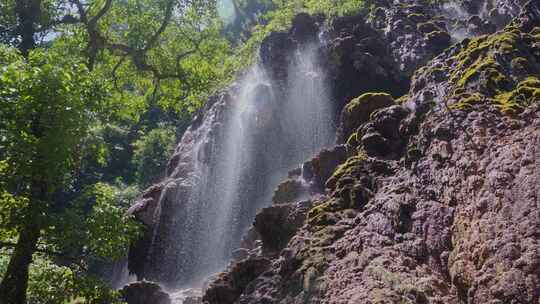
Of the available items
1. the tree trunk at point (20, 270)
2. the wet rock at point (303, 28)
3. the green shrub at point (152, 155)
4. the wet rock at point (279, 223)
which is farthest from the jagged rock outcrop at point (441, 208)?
the green shrub at point (152, 155)

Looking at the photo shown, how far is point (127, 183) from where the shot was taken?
44.5m

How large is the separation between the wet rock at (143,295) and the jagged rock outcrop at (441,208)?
25.6 ft

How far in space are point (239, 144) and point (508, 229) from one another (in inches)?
791

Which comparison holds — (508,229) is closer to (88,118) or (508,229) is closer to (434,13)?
(88,118)

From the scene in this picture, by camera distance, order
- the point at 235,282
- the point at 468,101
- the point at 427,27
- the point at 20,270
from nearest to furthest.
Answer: the point at 20,270 → the point at 468,101 → the point at 235,282 → the point at 427,27

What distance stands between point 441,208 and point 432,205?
0.21 metres

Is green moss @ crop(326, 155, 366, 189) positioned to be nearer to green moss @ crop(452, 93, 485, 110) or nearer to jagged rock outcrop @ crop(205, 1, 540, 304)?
jagged rock outcrop @ crop(205, 1, 540, 304)

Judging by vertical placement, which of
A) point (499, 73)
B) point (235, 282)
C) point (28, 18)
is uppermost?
point (28, 18)

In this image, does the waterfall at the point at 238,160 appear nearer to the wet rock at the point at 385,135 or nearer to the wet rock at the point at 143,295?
the wet rock at the point at 143,295

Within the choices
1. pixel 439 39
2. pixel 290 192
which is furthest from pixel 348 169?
pixel 439 39

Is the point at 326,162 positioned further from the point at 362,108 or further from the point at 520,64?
the point at 520,64

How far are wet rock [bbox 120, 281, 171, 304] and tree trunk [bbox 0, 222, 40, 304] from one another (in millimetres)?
9507

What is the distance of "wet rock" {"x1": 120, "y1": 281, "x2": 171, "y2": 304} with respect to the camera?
16500mm

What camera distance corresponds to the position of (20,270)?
7.39 meters
